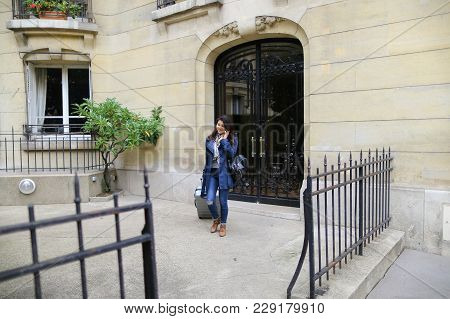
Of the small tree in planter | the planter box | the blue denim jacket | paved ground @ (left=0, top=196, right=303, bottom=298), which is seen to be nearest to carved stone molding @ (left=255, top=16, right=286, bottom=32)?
the blue denim jacket

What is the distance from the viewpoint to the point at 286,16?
21.0 feet

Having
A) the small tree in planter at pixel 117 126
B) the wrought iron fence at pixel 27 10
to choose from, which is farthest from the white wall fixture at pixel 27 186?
the wrought iron fence at pixel 27 10

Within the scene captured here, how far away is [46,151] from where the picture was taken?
347 inches

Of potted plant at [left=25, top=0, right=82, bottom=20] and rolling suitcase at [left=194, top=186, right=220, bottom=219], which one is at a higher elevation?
potted plant at [left=25, top=0, right=82, bottom=20]

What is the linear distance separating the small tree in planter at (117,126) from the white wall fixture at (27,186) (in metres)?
1.58

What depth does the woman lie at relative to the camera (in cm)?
515

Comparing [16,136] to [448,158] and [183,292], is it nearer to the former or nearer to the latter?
[183,292]

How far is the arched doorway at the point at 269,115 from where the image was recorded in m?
6.81

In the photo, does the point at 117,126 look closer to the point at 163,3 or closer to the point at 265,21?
the point at 163,3

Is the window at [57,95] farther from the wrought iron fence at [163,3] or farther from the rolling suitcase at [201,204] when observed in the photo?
the rolling suitcase at [201,204]

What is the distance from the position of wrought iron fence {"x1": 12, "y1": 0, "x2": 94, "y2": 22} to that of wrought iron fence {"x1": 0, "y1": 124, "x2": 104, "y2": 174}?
268 cm

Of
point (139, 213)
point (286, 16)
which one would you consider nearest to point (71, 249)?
point (139, 213)

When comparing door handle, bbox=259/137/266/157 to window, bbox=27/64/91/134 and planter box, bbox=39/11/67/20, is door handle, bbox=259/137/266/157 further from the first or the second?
planter box, bbox=39/11/67/20

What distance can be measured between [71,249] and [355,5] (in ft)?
18.1
